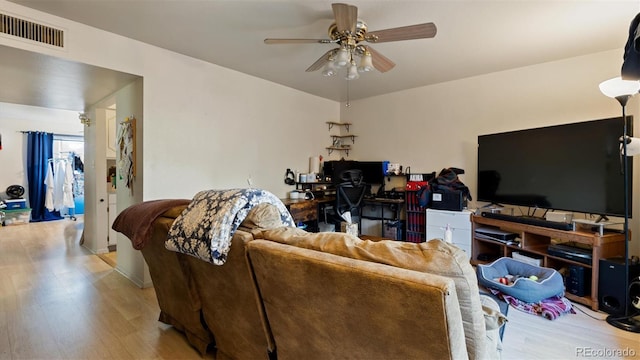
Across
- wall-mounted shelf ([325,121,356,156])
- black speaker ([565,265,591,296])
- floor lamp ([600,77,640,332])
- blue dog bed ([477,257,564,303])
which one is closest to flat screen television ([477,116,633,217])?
floor lamp ([600,77,640,332])

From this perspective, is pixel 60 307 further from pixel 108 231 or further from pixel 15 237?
pixel 15 237

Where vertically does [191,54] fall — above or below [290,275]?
above

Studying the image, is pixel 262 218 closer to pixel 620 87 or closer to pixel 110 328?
pixel 110 328

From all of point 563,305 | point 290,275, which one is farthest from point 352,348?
point 563,305

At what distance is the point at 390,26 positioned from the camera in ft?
8.30

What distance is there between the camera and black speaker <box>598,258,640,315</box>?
230 cm

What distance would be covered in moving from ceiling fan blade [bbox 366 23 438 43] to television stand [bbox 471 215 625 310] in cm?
212

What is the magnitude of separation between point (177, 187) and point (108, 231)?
197cm

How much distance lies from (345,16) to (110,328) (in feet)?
9.25

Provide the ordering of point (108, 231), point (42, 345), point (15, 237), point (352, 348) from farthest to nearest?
1. point (15, 237)
2. point (108, 231)
3. point (42, 345)
4. point (352, 348)

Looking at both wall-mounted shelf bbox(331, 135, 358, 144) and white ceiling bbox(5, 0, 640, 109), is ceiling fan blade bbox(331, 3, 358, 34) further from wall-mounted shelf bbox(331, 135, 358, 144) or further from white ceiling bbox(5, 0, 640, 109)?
wall-mounted shelf bbox(331, 135, 358, 144)

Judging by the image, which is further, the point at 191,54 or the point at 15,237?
Result: the point at 15,237

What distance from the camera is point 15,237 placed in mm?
5043

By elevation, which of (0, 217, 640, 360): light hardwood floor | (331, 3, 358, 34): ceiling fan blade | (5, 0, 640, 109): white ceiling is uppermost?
(5, 0, 640, 109): white ceiling
